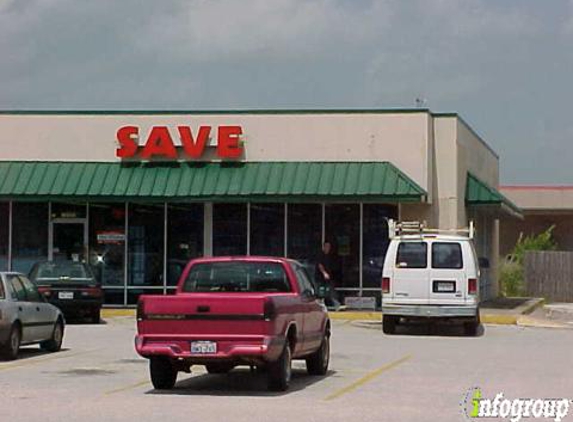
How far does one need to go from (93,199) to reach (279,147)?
17.3ft

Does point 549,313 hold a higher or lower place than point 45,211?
lower

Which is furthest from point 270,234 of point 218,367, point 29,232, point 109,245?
point 218,367

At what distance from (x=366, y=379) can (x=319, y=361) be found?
84 centimetres

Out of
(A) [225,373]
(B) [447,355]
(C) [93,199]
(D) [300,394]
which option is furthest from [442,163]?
(D) [300,394]

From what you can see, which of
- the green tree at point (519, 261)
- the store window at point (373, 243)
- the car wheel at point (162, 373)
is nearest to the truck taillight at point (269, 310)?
A: the car wheel at point (162, 373)

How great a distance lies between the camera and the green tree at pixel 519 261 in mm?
47250

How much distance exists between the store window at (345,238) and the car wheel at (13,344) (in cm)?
1501

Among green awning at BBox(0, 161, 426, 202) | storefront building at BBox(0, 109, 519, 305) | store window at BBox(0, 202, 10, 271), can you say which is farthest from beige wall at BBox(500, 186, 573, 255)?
store window at BBox(0, 202, 10, 271)

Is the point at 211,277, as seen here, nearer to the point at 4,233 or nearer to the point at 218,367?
the point at 218,367

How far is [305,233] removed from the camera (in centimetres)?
3419

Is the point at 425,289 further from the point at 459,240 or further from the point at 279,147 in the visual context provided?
the point at 279,147

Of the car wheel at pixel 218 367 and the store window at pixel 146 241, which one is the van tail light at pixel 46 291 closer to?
the store window at pixel 146 241

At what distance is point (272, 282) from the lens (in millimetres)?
16781

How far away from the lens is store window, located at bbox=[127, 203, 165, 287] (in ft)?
114
